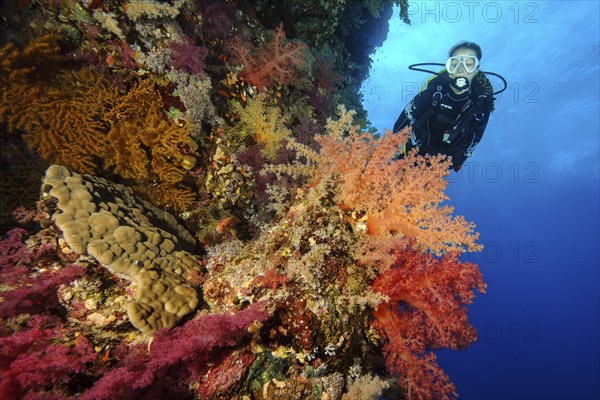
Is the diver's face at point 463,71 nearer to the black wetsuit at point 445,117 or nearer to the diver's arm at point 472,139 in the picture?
the black wetsuit at point 445,117

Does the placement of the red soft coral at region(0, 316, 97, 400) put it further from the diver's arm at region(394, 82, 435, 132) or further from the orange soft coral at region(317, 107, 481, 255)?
the diver's arm at region(394, 82, 435, 132)

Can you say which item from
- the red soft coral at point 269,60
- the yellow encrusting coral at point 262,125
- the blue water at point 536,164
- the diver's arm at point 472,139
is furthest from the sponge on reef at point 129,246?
the blue water at point 536,164

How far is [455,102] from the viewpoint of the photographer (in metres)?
5.92

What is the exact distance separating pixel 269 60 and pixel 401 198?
2955 mm

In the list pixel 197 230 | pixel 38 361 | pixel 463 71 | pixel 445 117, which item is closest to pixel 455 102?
pixel 445 117

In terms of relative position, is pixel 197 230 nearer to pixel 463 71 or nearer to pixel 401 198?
pixel 401 198

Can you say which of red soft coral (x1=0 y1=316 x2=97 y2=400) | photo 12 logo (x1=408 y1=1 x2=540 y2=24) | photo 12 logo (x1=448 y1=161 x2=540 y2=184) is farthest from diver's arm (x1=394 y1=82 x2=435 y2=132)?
photo 12 logo (x1=448 y1=161 x2=540 y2=184)

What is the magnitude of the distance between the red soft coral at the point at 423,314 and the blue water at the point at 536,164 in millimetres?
10630

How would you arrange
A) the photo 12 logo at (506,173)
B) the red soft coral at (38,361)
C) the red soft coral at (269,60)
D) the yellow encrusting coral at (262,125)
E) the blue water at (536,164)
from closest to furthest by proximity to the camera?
1. the red soft coral at (38,361)
2. the yellow encrusting coral at (262,125)
3. the red soft coral at (269,60)
4. the blue water at (536,164)
5. the photo 12 logo at (506,173)

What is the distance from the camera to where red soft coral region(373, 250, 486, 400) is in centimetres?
269

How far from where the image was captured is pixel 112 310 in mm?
2469

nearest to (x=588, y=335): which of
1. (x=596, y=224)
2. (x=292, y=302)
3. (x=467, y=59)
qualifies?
(x=596, y=224)

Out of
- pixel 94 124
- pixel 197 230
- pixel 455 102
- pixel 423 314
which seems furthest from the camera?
pixel 455 102

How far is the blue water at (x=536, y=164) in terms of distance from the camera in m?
30.0
